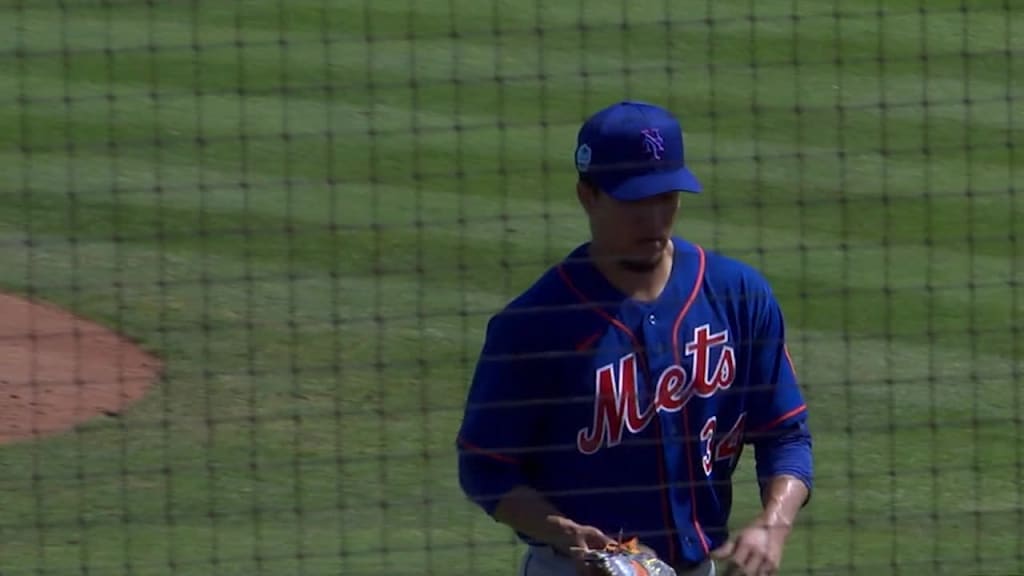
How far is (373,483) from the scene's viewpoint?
7.16 meters

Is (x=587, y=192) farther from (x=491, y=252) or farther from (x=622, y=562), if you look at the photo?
(x=491, y=252)

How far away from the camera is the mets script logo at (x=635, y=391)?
419cm

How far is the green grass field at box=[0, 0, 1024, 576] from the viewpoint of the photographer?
22.2 feet

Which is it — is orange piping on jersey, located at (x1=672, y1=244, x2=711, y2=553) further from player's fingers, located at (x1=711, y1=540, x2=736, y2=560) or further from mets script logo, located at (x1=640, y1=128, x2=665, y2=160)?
mets script logo, located at (x1=640, y1=128, x2=665, y2=160)

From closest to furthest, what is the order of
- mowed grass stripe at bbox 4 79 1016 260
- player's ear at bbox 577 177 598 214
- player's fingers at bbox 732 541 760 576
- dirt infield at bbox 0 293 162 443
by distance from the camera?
player's fingers at bbox 732 541 760 576 < player's ear at bbox 577 177 598 214 < dirt infield at bbox 0 293 162 443 < mowed grass stripe at bbox 4 79 1016 260

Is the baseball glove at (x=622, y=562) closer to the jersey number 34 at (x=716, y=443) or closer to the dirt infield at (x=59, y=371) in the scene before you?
the jersey number 34 at (x=716, y=443)

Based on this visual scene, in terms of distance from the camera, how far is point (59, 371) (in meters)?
8.33

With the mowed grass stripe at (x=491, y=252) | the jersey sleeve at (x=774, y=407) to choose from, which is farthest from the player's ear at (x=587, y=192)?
the mowed grass stripe at (x=491, y=252)

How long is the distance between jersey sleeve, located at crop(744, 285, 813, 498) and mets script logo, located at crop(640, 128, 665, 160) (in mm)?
373

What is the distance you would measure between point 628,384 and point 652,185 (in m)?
0.41

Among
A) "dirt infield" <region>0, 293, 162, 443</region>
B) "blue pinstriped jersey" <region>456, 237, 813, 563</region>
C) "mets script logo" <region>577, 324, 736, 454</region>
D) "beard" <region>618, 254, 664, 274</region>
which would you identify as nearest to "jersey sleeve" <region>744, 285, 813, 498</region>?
"blue pinstriped jersey" <region>456, 237, 813, 563</region>

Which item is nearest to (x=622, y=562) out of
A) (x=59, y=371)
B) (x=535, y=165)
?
(x=59, y=371)

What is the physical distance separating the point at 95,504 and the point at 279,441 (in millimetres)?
856

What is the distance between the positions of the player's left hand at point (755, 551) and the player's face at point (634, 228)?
60cm
